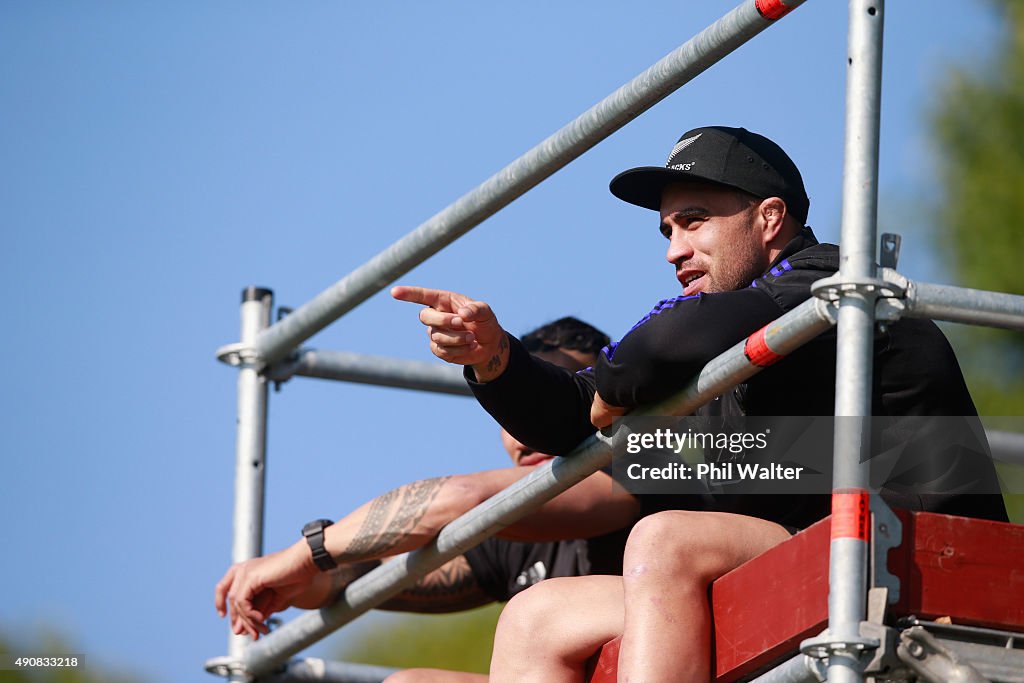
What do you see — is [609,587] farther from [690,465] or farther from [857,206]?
[857,206]

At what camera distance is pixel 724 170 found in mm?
3562

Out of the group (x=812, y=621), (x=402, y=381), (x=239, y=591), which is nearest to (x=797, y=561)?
(x=812, y=621)

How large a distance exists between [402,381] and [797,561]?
2.49 m

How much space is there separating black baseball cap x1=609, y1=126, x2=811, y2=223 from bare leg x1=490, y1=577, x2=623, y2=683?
2.93 ft

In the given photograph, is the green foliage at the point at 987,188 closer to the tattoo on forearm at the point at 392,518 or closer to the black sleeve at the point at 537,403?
the tattoo on forearm at the point at 392,518

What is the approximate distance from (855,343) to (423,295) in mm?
922

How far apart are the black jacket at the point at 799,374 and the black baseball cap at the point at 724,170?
0.41 meters

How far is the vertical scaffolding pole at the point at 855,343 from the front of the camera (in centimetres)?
244

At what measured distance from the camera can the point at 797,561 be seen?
2.63 m

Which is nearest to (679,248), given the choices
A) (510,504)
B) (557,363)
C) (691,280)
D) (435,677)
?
(691,280)

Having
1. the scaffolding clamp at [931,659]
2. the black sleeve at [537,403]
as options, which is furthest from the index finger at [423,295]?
the scaffolding clamp at [931,659]

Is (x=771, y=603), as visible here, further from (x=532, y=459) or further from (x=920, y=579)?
(x=532, y=459)

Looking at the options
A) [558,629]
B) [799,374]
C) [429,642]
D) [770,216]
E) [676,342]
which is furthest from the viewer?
[429,642]

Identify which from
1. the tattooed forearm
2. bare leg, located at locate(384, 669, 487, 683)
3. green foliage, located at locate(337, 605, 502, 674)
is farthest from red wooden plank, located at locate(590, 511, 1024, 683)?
green foliage, located at locate(337, 605, 502, 674)
